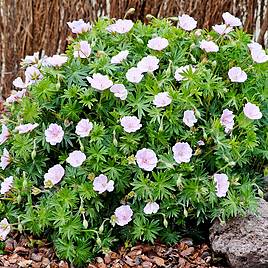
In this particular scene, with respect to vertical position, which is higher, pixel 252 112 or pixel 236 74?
pixel 236 74

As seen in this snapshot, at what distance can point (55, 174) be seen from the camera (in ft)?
10.3

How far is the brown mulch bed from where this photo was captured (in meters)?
3.14

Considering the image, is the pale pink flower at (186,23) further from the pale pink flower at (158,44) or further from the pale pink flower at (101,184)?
the pale pink flower at (101,184)

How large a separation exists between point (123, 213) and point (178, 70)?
0.69 meters

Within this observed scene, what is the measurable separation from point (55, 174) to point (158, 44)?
76 cm

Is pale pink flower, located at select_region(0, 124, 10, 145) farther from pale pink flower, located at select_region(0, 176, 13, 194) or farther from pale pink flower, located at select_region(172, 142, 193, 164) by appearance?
pale pink flower, located at select_region(172, 142, 193, 164)

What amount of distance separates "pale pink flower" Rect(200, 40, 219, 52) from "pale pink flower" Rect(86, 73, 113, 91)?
0.50 m

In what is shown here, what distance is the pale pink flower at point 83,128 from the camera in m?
3.12

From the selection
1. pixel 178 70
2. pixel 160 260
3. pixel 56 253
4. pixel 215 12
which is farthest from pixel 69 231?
pixel 215 12

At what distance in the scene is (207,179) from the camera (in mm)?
3105

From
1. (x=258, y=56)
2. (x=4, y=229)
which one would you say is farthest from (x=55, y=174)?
(x=258, y=56)

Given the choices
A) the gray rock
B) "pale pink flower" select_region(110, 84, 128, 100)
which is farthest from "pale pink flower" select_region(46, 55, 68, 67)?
the gray rock

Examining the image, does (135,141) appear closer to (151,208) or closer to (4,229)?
(151,208)

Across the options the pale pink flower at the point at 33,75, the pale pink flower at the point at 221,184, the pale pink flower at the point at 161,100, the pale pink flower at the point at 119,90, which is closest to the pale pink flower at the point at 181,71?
the pale pink flower at the point at 161,100
